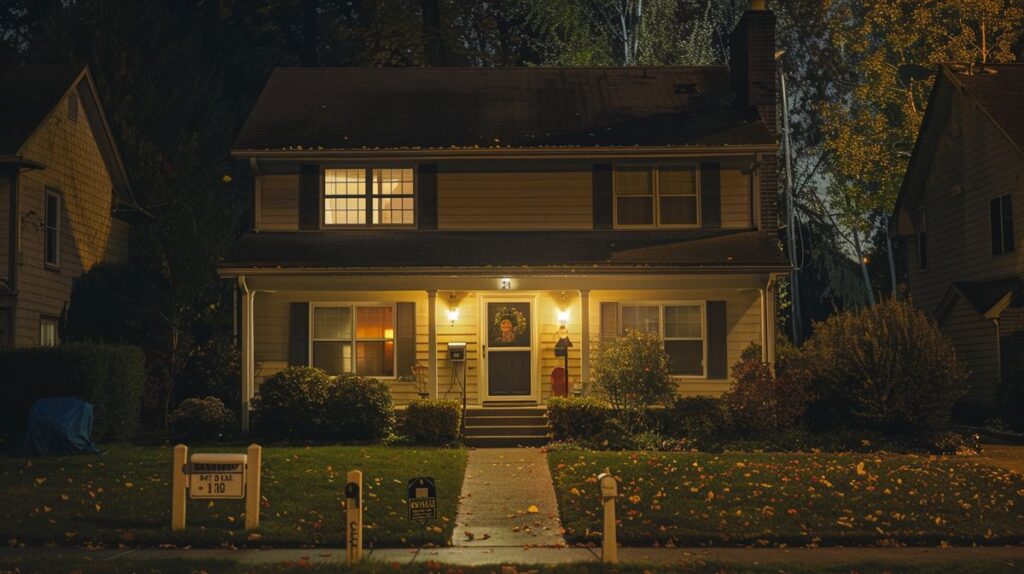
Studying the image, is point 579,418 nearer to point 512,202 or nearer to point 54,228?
point 512,202

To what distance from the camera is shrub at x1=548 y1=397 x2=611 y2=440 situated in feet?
70.2

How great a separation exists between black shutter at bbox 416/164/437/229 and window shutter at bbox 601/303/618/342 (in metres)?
3.60

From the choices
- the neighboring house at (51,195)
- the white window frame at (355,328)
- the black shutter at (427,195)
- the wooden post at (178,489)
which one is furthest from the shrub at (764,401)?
the neighboring house at (51,195)

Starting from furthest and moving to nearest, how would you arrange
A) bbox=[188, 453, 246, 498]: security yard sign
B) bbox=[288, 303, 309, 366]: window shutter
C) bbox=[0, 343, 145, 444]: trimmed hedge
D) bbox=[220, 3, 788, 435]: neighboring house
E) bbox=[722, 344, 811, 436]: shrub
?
bbox=[288, 303, 309, 366]: window shutter → bbox=[220, 3, 788, 435]: neighboring house → bbox=[722, 344, 811, 436]: shrub → bbox=[0, 343, 145, 444]: trimmed hedge → bbox=[188, 453, 246, 498]: security yard sign

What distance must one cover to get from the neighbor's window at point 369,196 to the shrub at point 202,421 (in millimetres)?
4310

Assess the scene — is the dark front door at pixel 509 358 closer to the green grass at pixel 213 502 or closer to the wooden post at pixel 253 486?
the green grass at pixel 213 502

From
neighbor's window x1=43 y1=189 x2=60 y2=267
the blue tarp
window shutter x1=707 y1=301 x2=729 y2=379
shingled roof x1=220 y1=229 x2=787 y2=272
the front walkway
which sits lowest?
the front walkway

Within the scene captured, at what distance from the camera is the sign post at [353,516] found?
12.2 m

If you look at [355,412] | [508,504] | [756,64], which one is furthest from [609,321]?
[508,504]

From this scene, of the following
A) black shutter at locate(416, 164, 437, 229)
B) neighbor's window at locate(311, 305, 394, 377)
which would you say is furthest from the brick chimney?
neighbor's window at locate(311, 305, 394, 377)

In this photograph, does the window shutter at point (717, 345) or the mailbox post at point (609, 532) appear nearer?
the mailbox post at point (609, 532)

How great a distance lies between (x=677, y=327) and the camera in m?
24.0

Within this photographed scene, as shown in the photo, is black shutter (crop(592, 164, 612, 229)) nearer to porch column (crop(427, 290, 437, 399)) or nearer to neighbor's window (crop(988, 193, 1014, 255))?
porch column (crop(427, 290, 437, 399))

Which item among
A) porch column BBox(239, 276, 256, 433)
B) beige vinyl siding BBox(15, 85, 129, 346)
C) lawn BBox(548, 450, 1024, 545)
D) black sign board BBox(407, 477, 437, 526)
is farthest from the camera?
beige vinyl siding BBox(15, 85, 129, 346)
